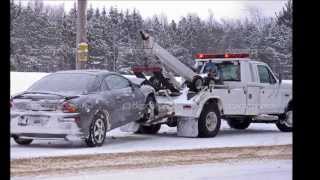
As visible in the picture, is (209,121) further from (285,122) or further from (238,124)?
(238,124)

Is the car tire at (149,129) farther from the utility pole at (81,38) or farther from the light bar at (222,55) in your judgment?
the utility pole at (81,38)

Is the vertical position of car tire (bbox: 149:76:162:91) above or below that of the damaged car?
above

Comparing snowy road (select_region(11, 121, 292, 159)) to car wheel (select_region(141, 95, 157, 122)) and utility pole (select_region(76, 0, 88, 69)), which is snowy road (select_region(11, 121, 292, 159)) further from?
utility pole (select_region(76, 0, 88, 69))

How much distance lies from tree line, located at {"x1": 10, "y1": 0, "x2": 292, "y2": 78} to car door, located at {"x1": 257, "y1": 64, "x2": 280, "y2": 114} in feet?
0.84

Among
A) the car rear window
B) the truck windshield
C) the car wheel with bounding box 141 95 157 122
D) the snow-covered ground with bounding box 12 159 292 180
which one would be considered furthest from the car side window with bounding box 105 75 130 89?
the snow-covered ground with bounding box 12 159 292 180

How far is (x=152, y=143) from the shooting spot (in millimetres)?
10016

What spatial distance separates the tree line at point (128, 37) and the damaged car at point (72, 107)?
14.3 inches

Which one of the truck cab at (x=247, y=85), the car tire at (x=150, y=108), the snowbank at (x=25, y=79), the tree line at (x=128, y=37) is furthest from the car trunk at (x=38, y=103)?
the truck cab at (x=247, y=85)

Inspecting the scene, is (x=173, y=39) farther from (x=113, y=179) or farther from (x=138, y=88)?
(x=113, y=179)

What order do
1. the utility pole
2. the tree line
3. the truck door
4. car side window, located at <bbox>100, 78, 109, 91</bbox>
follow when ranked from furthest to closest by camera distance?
1. the truck door
2. car side window, located at <bbox>100, 78, 109, 91</bbox>
3. the utility pole
4. the tree line

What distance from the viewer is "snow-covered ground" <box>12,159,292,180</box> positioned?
256 inches

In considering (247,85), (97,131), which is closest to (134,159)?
(97,131)
